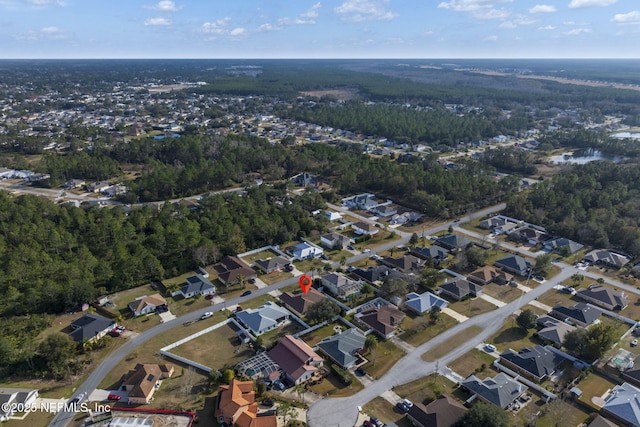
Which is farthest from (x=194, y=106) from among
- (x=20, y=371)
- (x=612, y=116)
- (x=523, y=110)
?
(x=612, y=116)

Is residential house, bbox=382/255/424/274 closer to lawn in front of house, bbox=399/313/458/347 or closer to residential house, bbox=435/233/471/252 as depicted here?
residential house, bbox=435/233/471/252

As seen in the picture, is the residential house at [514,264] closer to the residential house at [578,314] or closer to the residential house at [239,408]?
the residential house at [578,314]

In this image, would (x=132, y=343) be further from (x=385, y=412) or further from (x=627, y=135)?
(x=627, y=135)

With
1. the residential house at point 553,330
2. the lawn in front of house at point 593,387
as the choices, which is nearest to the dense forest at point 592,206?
the residential house at point 553,330

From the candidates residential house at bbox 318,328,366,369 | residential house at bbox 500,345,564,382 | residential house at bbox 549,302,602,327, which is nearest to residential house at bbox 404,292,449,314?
residential house at bbox 318,328,366,369

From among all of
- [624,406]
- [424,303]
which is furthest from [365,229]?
[624,406]

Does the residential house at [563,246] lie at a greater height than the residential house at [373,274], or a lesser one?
greater

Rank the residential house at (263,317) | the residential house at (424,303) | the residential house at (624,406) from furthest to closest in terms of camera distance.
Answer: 1. the residential house at (424,303)
2. the residential house at (263,317)
3. the residential house at (624,406)
